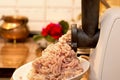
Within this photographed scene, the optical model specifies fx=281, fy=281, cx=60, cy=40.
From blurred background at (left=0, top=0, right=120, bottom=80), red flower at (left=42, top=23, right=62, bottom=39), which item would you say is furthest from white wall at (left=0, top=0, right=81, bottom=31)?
red flower at (left=42, top=23, right=62, bottom=39)

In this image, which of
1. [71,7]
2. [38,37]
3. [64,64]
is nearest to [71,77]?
[64,64]

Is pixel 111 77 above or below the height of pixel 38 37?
above

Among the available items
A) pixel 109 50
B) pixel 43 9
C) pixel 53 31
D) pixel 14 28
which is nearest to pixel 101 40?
pixel 109 50

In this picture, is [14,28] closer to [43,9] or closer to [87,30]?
[43,9]

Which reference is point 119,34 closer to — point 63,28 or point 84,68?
point 84,68

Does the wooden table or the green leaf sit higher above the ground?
the green leaf

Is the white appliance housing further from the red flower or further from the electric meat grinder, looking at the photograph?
the red flower
